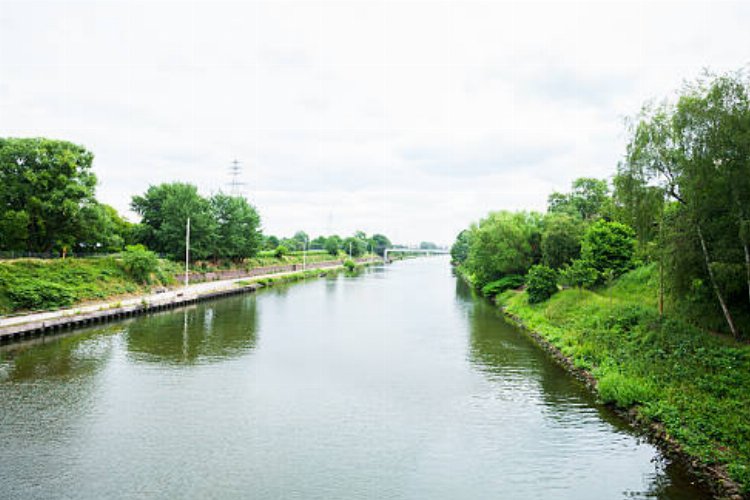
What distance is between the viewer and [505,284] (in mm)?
47062

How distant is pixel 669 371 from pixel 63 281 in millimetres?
34669

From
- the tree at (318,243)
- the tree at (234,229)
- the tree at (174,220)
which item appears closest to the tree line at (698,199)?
the tree at (174,220)

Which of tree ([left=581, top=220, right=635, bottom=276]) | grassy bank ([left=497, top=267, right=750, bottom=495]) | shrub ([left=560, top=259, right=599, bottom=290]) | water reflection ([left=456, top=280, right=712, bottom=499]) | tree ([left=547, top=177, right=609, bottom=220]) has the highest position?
tree ([left=547, top=177, right=609, bottom=220])

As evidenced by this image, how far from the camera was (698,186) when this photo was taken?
1530cm

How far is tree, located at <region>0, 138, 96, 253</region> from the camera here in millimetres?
35562

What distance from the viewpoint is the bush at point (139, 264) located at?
40922 millimetres

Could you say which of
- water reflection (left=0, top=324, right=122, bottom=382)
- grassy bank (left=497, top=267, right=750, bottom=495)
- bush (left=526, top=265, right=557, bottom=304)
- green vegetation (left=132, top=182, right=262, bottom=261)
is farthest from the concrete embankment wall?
grassy bank (left=497, top=267, right=750, bottom=495)

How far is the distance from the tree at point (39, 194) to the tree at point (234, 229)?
2260cm

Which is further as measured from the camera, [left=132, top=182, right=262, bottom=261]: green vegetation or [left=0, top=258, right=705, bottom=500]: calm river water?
[left=132, top=182, right=262, bottom=261]: green vegetation

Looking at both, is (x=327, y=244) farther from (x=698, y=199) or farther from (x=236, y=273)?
(x=698, y=199)

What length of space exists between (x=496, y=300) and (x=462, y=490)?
115ft

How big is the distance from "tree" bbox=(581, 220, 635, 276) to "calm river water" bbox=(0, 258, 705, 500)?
10001 millimetres

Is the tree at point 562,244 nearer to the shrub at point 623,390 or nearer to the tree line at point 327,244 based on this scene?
the shrub at point 623,390

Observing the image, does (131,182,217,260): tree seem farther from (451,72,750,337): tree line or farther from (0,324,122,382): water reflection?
(451,72,750,337): tree line
